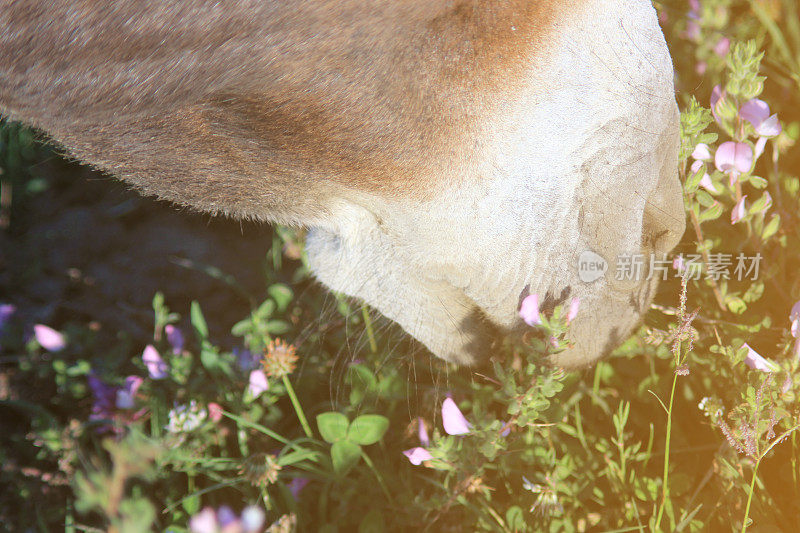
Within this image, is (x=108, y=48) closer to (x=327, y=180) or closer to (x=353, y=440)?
(x=327, y=180)

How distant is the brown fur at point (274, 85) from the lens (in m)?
1.07

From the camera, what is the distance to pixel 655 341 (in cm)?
125

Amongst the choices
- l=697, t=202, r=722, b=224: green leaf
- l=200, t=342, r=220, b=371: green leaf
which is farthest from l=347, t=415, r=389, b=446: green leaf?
l=697, t=202, r=722, b=224: green leaf

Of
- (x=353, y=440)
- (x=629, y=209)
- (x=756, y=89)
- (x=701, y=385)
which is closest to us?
(x=629, y=209)

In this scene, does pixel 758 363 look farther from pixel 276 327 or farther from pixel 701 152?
pixel 276 327

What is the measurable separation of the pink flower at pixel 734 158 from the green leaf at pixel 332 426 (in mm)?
979

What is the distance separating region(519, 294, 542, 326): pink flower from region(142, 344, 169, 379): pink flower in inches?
36.4

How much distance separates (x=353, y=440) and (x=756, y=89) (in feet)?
3.67

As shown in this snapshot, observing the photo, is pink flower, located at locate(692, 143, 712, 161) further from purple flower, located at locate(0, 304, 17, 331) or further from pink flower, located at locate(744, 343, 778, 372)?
purple flower, located at locate(0, 304, 17, 331)

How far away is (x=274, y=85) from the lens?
1.13 m

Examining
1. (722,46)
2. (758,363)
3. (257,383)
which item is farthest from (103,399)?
(722,46)

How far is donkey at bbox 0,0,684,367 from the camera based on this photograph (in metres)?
1.08

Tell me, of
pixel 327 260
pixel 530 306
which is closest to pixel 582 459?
pixel 530 306

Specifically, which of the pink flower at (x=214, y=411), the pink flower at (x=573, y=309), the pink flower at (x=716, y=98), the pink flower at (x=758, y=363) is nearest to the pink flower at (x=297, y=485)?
the pink flower at (x=214, y=411)
